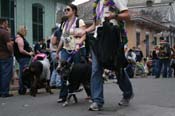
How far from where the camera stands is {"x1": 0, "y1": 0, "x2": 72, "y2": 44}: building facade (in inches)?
667

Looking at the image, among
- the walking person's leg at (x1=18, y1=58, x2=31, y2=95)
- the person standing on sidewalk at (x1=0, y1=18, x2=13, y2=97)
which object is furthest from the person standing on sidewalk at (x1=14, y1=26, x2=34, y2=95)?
the person standing on sidewalk at (x1=0, y1=18, x2=13, y2=97)

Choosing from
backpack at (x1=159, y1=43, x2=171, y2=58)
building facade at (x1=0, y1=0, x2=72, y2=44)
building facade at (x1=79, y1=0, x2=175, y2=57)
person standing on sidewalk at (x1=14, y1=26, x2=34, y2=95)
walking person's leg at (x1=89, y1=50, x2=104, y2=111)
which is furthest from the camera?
building facade at (x1=79, y1=0, x2=175, y2=57)

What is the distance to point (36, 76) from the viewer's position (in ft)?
35.0

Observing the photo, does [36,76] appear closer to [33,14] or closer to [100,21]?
[100,21]

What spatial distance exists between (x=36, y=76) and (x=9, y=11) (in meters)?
6.85

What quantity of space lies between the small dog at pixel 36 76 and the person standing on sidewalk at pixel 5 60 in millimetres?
435

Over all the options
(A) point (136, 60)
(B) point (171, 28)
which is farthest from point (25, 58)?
(B) point (171, 28)

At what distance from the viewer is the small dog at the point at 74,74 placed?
8.01 m

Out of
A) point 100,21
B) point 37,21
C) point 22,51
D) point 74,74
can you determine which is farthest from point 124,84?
point 37,21

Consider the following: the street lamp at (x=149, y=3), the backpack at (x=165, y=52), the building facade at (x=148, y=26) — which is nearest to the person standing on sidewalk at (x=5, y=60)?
the backpack at (x=165, y=52)

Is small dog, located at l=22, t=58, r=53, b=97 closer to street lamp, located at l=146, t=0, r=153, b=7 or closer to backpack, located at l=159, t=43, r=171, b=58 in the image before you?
backpack, located at l=159, t=43, r=171, b=58

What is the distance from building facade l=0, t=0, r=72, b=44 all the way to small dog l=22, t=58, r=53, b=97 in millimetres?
5986

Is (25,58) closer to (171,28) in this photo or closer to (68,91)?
(68,91)

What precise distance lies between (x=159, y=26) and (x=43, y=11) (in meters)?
22.2
